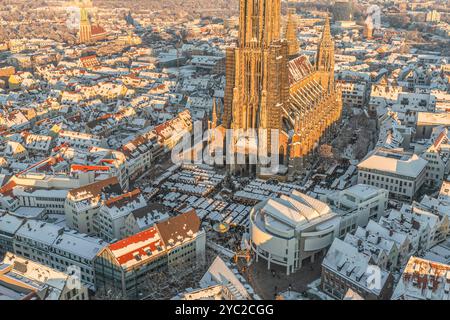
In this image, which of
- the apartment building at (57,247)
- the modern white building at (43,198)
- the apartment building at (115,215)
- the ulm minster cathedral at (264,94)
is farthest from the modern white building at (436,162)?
the modern white building at (43,198)

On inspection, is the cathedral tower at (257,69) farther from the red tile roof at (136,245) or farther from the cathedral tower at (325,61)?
the red tile roof at (136,245)

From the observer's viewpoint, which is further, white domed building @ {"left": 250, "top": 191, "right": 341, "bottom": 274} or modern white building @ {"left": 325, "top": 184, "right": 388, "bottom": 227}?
modern white building @ {"left": 325, "top": 184, "right": 388, "bottom": 227}

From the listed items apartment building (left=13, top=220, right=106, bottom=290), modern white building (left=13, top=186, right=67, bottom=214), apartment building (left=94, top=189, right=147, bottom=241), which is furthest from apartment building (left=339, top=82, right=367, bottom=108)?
apartment building (left=13, top=220, right=106, bottom=290)

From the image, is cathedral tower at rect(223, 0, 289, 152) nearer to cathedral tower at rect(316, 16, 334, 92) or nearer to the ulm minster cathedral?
the ulm minster cathedral

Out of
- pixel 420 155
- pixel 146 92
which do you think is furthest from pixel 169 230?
pixel 146 92

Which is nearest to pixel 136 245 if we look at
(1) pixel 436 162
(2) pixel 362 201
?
(2) pixel 362 201
